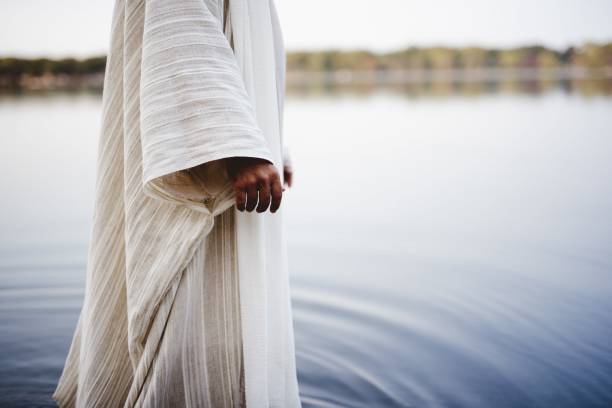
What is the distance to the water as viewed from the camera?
8.77 feet

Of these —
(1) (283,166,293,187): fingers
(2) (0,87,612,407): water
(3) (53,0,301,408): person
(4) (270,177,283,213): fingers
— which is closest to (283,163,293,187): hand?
(1) (283,166,293,187): fingers

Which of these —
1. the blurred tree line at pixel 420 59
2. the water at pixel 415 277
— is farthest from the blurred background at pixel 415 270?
the blurred tree line at pixel 420 59

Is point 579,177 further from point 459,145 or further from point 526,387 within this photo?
point 526,387

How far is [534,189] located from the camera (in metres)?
7.63

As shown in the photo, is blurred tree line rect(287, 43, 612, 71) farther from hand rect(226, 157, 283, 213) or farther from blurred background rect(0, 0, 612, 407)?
hand rect(226, 157, 283, 213)

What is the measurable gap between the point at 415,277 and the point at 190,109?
3.30 meters

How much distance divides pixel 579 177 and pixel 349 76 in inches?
4377

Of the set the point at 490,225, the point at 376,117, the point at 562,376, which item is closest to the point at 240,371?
the point at 562,376

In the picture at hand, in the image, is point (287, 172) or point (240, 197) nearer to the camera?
point (240, 197)

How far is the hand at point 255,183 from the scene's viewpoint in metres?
1.25

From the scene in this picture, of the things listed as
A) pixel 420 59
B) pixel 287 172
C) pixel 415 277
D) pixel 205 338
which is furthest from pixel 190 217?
pixel 420 59

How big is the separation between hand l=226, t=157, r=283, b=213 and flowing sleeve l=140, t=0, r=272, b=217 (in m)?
0.03

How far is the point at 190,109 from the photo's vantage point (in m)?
1.29

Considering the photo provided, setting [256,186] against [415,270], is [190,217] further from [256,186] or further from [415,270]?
[415,270]
